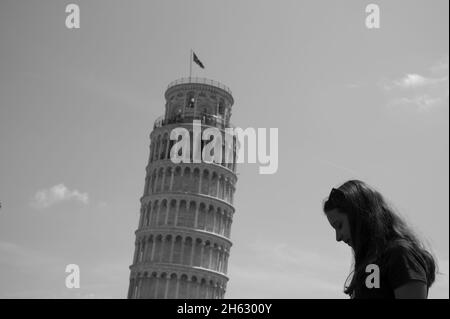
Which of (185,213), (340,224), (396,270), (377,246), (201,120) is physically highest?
(201,120)

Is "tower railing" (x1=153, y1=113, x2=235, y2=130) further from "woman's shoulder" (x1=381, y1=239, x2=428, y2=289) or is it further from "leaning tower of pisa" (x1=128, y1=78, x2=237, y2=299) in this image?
"woman's shoulder" (x1=381, y1=239, x2=428, y2=289)

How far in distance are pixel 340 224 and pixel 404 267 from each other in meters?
Result: 0.61

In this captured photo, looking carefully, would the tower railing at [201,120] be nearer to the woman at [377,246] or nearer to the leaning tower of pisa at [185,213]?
the leaning tower of pisa at [185,213]

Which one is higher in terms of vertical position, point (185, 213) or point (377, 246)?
point (185, 213)

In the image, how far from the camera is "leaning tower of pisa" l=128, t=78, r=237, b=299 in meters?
61.2

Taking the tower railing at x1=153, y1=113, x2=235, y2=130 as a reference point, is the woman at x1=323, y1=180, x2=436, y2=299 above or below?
below

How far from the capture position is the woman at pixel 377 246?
3.05m

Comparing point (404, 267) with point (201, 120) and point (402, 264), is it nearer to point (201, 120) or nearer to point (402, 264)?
point (402, 264)

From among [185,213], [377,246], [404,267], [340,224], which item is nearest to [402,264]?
[404,267]

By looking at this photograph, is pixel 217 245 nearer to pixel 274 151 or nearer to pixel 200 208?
pixel 200 208

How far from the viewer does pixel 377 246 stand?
340cm

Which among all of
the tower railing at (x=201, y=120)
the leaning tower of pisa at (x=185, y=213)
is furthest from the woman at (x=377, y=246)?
the tower railing at (x=201, y=120)

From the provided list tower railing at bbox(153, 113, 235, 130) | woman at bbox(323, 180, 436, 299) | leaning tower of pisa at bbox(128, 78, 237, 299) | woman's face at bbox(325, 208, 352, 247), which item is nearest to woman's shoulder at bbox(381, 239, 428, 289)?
woman at bbox(323, 180, 436, 299)
